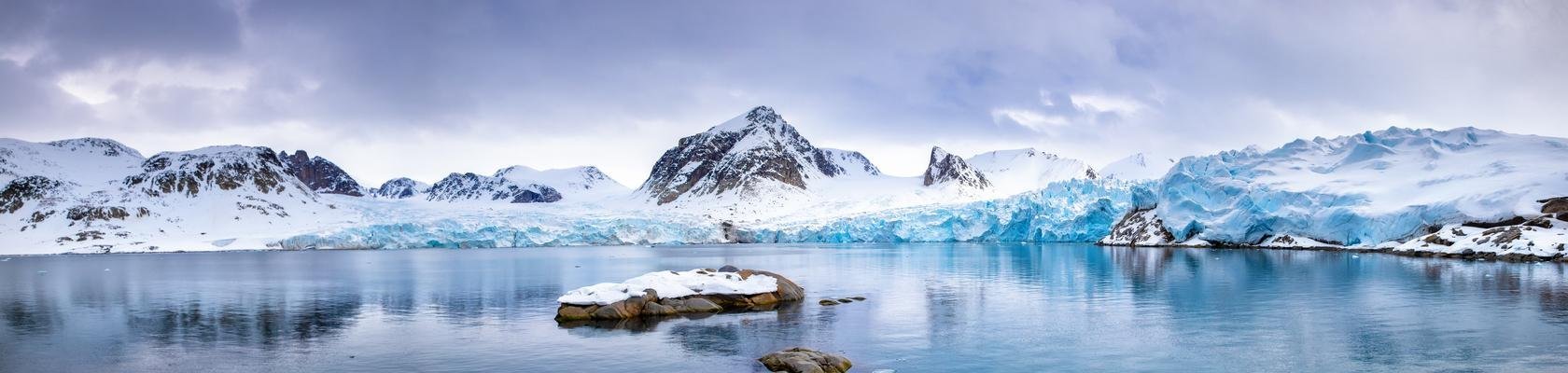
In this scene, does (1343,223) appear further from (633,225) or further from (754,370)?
(633,225)

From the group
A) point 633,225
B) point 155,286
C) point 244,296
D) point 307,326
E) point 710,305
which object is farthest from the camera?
point 633,225

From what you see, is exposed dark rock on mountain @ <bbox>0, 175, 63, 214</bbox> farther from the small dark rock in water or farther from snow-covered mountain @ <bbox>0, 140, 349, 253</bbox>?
the small dark rock in water

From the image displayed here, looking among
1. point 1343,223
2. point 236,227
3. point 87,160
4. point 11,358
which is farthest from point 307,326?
point 87,160

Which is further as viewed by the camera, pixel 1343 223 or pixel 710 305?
pixel 1343 223

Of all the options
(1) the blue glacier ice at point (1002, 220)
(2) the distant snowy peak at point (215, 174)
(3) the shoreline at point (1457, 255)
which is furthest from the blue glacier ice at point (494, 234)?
(3) the shoreline at point (1457, 255)

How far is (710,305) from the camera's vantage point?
1123 inches

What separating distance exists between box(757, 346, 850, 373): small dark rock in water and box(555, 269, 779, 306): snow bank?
10.3m

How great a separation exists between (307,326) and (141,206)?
147706 millimetres

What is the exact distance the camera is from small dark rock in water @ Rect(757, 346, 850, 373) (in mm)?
16969

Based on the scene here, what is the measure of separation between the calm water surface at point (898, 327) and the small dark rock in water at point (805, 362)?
18.5 inches

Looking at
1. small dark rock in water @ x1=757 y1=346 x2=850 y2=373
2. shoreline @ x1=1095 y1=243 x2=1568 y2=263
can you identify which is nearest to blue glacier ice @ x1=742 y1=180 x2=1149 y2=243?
shoreline @ x1=1095 y1=243 x2=1568 y2=263

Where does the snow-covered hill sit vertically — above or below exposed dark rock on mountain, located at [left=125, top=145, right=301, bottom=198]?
below

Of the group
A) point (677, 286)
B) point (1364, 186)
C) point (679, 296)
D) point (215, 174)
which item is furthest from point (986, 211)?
point (215, 174)

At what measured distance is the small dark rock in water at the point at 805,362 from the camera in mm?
16969
